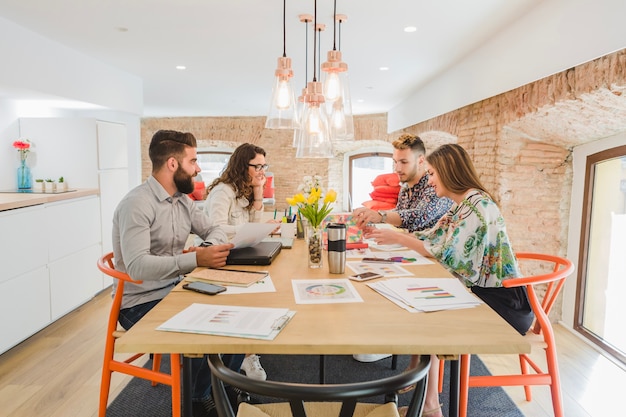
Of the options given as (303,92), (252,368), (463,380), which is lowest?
(252,368)

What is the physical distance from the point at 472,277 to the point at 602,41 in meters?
1.41

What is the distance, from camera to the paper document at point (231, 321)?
1.28 meters

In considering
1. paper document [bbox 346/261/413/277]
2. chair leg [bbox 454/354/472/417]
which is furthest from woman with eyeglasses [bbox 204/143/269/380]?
chair leg [bbox 454/354/472/417]

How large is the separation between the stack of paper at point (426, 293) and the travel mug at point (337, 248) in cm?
21

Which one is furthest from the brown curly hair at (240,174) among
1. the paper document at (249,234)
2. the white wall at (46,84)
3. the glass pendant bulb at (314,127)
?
the white wall at (46,84)

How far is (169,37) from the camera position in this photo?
12.6ft

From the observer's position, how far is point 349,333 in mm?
1289

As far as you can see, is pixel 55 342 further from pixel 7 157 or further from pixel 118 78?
pixel 118 78

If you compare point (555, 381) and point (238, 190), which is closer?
point (555, 381)

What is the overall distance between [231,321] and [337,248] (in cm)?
68

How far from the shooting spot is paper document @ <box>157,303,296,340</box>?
128 centimetres

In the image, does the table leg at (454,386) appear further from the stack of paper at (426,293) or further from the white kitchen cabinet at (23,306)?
the white kitchen cabinet at (23,306)

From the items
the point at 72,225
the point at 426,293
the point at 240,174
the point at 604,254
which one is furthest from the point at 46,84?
the point at 604,254

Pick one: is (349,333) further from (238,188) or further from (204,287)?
(238,188)
